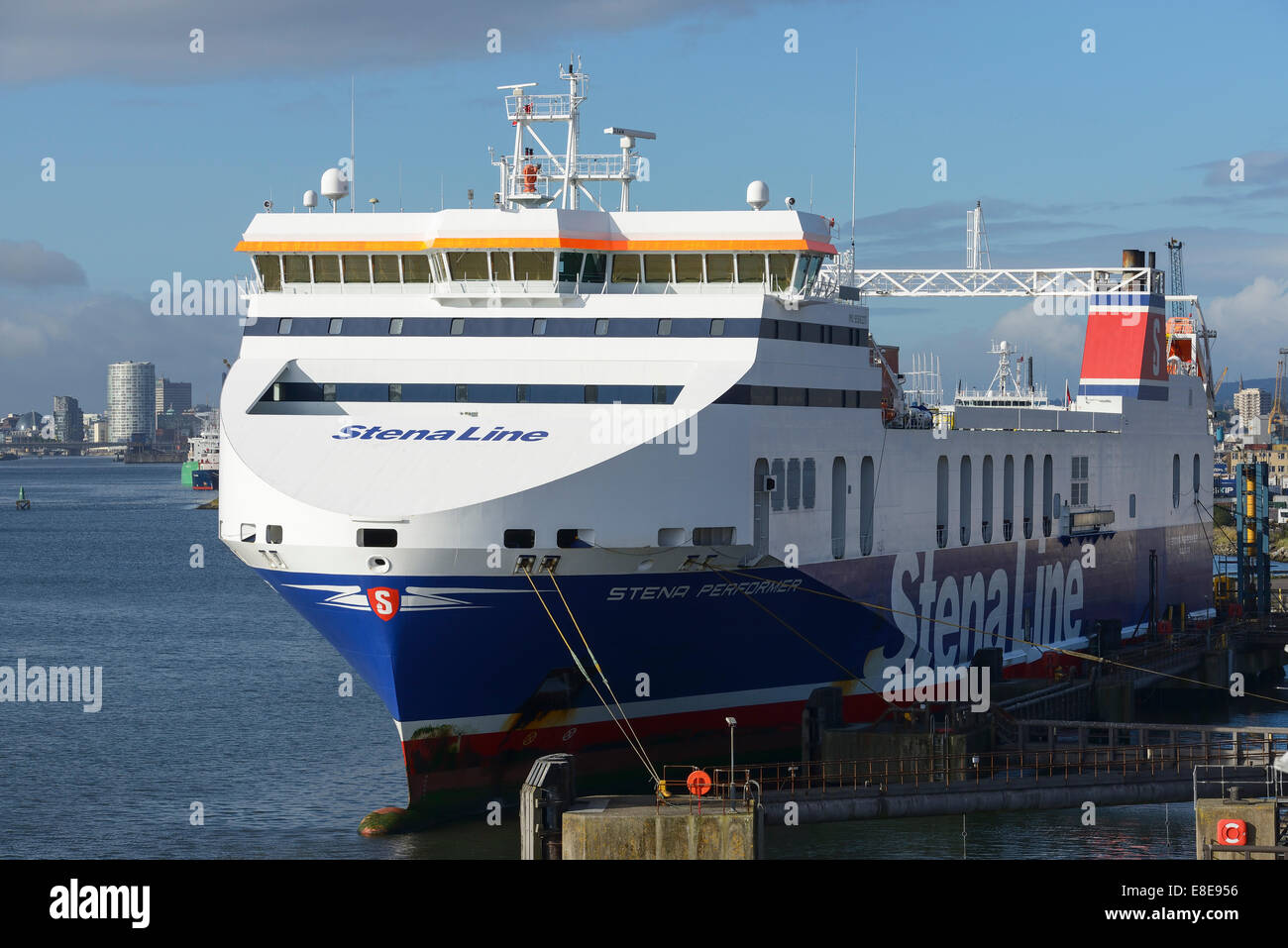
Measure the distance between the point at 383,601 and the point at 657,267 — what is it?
928cm

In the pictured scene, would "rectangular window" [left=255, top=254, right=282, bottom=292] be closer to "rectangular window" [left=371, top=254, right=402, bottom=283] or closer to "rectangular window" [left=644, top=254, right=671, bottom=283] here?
"rectangular window" [left=371, top=254, right=402, bottom=283]

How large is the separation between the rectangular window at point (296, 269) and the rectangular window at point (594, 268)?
5.83 metres

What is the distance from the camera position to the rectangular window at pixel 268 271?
36.5 m

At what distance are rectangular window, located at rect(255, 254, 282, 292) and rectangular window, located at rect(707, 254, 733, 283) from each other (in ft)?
29.5

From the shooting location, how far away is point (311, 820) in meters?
37.1

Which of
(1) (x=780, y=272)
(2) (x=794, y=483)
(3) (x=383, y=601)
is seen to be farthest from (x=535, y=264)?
(3) (x=383, y=601)

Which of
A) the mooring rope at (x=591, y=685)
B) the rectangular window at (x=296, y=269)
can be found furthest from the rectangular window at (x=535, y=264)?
the mooring rope at (x=591, y=685)

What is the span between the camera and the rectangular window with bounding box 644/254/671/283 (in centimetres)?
3541

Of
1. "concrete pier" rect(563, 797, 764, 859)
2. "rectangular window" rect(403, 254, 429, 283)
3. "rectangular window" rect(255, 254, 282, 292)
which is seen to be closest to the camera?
"concrete pier" rect(563, 797, 764, 859)

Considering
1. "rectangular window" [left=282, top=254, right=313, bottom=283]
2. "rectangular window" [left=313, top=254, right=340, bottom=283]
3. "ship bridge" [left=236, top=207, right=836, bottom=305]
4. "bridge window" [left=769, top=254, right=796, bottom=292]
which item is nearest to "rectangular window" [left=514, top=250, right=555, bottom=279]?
"ship bridge" [left=236, top=207, right=836, bottom=305]

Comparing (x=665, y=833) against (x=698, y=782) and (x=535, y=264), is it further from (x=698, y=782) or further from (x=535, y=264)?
(x=535, y=264)
